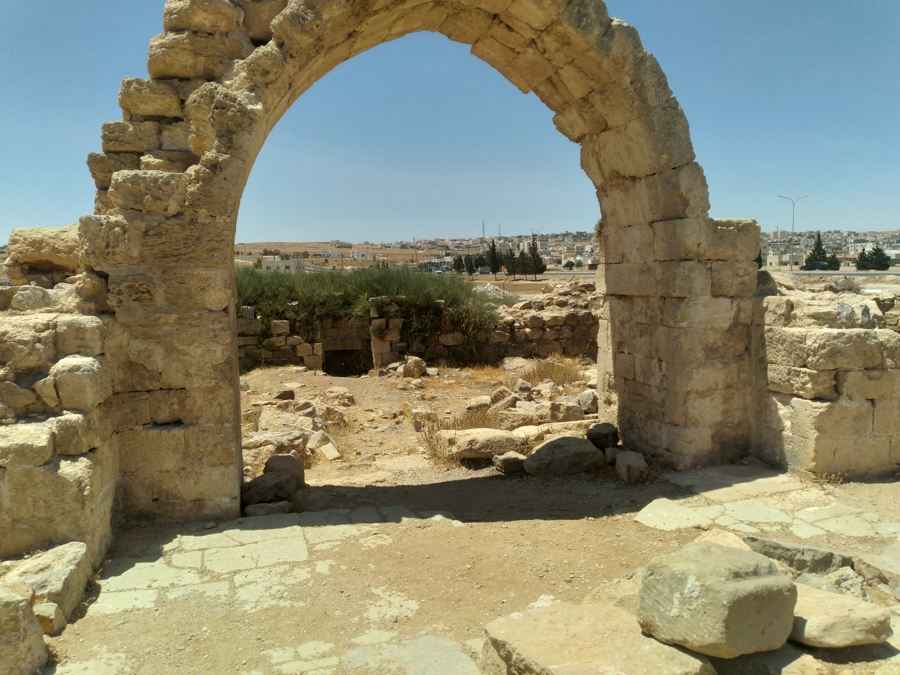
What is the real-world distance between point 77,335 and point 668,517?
3950 mm

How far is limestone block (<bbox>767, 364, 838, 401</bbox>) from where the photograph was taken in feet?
15.4

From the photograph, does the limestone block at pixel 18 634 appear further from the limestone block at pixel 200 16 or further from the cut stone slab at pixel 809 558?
the limestone block at pixel 200 16

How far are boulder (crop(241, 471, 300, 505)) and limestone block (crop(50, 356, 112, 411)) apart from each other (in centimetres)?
134

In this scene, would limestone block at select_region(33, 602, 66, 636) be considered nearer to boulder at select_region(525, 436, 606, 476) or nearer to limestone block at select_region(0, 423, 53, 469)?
limestone block at select_region(0, 423, 53, 469)

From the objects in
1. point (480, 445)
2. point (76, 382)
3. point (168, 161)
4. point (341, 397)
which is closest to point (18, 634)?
point (76, 382)

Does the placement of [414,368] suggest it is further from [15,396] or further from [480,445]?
Result: [15,396]

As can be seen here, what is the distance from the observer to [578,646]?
7.63ft

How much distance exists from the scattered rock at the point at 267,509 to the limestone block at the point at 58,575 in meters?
1.19

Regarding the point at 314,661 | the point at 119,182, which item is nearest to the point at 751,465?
the point at 314,661

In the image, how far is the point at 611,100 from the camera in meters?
5.27

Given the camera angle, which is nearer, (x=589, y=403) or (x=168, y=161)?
(x=168, y=161)

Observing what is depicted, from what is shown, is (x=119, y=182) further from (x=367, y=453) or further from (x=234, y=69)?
(x=367, y=453)

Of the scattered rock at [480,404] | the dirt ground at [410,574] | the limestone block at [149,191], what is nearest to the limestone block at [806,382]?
the dirt ground at [410,574]

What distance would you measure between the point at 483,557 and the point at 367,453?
3.15 meters
